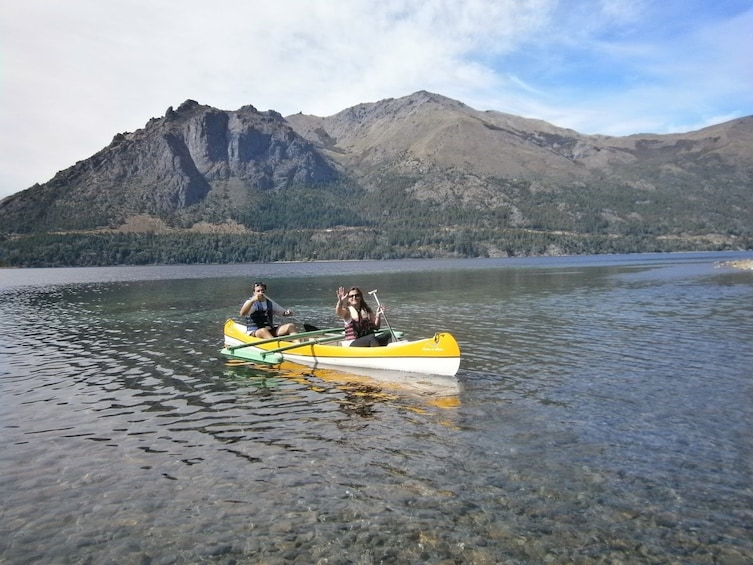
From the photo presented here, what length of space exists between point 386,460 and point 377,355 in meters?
8.65

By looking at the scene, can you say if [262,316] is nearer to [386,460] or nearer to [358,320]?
[358,320]

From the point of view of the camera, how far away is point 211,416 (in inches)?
641

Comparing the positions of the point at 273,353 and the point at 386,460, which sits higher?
the point at 273,353

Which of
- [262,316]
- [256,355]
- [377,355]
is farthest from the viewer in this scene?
[262,316]

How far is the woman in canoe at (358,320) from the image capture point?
2205cm

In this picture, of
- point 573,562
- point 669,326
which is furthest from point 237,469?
point 669,326

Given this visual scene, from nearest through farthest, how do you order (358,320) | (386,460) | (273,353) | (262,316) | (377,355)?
1. (386,460)
2. (377,355)
3. (358,320)
4. (273,353)
5. (262,316)

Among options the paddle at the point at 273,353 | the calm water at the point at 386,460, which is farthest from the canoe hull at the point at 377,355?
the calm water at the point at 386,460

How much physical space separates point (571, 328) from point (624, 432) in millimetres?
20291

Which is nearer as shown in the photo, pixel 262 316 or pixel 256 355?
pixel 256 355

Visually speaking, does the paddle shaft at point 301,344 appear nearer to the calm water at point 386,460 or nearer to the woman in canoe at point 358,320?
the calm water at point 386,460

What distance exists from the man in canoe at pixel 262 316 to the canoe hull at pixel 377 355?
28.9 inches

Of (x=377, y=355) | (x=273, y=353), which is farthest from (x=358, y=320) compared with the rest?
(x=273, y=353)

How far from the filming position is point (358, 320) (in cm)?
2252
